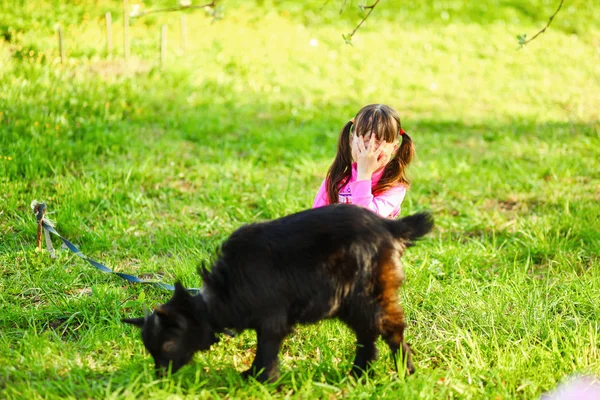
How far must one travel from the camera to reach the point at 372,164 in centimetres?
330

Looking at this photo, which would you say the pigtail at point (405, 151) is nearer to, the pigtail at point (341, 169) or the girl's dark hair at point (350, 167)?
the girl's dark hair at point (350, 167)

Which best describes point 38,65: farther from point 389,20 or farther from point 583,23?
point 583,23

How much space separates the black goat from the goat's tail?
9 cm

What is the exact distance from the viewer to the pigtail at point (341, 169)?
3.57 metres

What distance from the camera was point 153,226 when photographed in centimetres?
459

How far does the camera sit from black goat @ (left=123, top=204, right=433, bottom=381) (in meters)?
2.49

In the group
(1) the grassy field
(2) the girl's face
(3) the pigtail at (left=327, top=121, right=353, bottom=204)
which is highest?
(2) the girl's face

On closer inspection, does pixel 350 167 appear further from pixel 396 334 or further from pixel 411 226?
pixel 396 334

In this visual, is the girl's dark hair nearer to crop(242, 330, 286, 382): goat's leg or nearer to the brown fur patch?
the brown fur patch

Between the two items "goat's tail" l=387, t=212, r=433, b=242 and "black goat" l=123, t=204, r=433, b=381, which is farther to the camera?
"goat's tail" l=387, t=212, r=433, b=242

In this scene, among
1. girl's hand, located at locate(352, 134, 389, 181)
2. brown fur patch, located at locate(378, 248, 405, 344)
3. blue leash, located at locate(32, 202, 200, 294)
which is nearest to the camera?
brown fur patch, located at locate(378, 248, 405, 344)

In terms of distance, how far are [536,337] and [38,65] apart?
5.74 meters

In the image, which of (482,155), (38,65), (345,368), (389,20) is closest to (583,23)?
(389,20)

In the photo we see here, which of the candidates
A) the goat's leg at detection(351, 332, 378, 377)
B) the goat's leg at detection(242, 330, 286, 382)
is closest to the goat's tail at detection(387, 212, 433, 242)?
the goat's leg at detection(351, 332, 378, 377)
